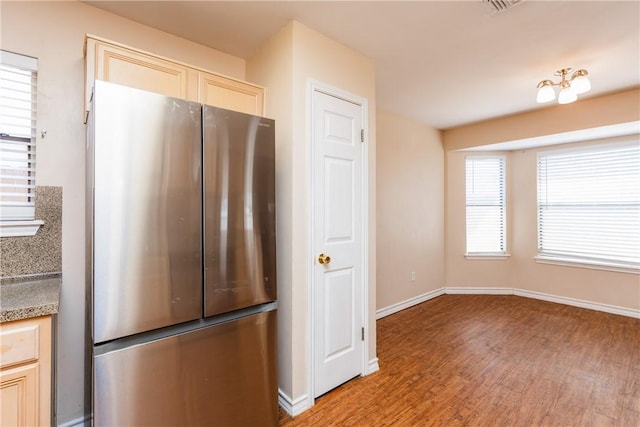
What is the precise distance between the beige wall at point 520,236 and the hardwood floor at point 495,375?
0.42 meters

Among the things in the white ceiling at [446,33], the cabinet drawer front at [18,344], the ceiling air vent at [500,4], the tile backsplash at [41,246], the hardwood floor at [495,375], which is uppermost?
the white ceiling at [446,33]

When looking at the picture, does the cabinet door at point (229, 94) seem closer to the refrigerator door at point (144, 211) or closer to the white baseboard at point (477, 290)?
the refrigerator door at point (144, 211)

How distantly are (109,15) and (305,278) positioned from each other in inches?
80.5

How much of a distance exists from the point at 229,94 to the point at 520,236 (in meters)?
4.58

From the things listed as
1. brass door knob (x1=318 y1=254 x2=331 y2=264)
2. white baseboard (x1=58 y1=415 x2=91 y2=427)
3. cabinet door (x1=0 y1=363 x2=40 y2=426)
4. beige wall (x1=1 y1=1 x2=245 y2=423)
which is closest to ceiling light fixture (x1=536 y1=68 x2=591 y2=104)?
brass door knob (x1=318 y1=254 x2=331 y2=264)

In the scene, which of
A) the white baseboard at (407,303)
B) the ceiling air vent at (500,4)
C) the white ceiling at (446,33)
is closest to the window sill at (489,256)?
the white baseboard at (407,303)

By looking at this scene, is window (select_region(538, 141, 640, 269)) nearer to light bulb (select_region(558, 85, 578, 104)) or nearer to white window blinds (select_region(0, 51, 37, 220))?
light bulb (select_region(558, 85, 578, 104))

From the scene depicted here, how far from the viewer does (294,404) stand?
1.83 metres

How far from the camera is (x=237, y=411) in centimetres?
146

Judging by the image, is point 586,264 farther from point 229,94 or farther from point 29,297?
point 29,297

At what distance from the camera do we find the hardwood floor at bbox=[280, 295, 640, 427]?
1.82m

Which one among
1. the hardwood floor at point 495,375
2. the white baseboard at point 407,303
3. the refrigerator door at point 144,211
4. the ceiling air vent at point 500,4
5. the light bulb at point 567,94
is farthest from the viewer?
the white baseboard at point 407,303

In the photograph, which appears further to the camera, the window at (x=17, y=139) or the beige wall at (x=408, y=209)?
the beige wall at (x=408, y=209)

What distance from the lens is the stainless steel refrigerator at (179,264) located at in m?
1.16
